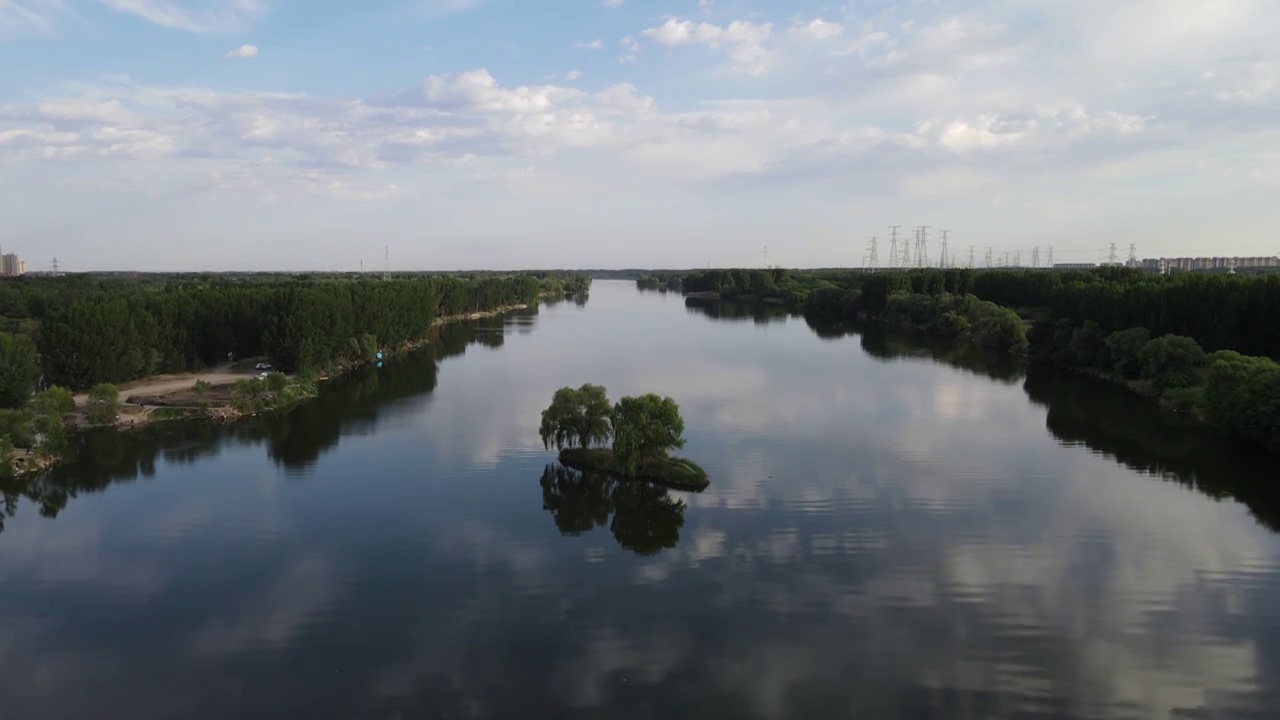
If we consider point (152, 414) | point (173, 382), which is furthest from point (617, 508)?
point (173, 382)

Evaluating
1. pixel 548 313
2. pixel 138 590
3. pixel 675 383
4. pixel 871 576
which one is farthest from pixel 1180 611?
pixel 548 313

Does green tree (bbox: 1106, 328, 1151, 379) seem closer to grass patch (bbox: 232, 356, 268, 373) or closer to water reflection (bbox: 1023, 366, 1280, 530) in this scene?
water reflection (bbox: 1023, 366, 1280, 530)

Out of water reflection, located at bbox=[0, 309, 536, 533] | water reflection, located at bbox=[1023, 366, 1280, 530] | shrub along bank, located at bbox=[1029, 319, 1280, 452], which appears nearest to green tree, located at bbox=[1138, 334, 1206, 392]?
shrub along bank, located at bbox=[1029, 319, 1280, 452]

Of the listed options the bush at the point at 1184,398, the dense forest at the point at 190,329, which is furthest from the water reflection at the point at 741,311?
the bush at the point at 1184,398

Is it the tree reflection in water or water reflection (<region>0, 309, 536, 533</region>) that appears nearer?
the tree reflection in water

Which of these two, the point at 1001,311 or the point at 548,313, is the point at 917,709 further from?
the point at 548,313

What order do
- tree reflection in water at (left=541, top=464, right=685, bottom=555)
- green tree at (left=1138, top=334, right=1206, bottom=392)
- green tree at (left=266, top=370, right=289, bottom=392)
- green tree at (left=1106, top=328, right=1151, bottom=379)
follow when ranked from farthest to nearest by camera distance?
green tree at (left=1106, top=328, right=1151, bottom=379), green tree at (left=1138, top=334, right=1206, bottom=392), green tree at (left=266, top=370, right=289, bottom=392), tree reflection in water at (left=541, top=464, right=685, bottom=555)
